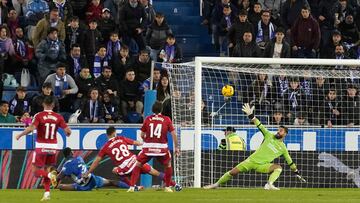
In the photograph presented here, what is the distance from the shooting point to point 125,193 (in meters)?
23.4

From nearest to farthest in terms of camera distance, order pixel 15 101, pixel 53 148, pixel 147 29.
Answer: pixel 53 148
pixel 15 101
pixel 147 29

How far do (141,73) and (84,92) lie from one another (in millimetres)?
Result: 1528

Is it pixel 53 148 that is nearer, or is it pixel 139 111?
pixel 53 148

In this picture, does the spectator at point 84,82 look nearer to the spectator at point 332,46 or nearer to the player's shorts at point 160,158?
the player's shorts at point 160,158

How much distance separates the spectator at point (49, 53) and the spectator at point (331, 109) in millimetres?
5826

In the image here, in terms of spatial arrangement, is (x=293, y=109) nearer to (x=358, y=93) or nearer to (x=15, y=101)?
(x=358, y=93)

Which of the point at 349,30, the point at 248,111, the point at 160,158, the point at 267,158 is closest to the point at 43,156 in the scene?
the point at 160,158

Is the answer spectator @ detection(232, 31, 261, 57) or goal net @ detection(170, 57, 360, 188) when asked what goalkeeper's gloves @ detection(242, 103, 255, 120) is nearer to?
goal net @ detection(170, 57, 360, 188)

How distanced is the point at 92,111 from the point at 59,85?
937 mm

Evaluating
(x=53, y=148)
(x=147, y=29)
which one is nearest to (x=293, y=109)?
(x=147, y=29)

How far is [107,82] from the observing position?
28375 mm

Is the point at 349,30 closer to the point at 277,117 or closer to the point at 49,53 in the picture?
the point at 277,117

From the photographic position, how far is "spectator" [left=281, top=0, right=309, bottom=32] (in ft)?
103

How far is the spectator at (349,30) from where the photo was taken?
31781 millimetres
